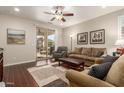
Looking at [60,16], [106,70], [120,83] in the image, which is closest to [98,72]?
[106,70]

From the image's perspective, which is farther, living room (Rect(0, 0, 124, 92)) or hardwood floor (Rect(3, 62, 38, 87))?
living room (Rect(0, 0, 124, 92))

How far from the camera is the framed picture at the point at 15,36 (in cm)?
568

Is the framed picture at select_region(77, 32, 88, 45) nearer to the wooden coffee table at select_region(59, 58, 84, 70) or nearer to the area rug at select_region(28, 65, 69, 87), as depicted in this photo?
the wooden coffee table at select_region(59, 58, 84, 70)

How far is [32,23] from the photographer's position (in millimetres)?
6738

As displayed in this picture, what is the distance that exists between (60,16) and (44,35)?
3.69 metres

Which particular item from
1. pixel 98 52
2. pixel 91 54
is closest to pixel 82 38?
pixel 91 54

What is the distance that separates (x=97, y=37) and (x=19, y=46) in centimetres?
408

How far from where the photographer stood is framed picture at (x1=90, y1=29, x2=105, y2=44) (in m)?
5.49

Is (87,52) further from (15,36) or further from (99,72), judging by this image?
(99,72)

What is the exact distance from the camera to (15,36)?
5.93m

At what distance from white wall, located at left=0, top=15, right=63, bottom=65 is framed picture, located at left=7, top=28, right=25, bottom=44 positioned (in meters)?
0.16

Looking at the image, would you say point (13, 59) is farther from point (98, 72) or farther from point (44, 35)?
point (98, 72)

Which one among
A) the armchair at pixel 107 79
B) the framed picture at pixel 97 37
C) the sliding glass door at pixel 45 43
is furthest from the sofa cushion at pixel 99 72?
the sliding glass door at pixel 45 43

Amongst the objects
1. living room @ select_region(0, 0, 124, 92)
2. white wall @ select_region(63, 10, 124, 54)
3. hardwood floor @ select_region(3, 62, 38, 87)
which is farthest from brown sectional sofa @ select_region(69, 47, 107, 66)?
hardwood floor @ select_region(3, 62, 38, 87)
